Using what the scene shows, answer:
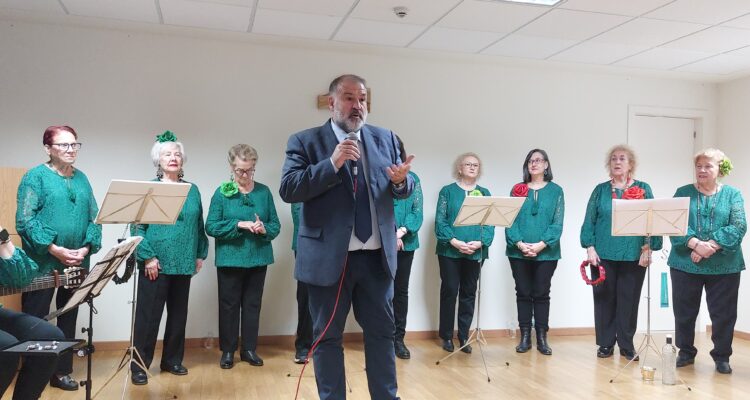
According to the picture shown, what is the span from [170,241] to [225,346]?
910mm

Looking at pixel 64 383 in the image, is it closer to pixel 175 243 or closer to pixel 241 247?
pixel 175 243

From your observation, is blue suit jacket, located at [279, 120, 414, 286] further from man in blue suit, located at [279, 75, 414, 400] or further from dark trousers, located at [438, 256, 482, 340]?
dark trousers, located at [438, 256, 482, 340]

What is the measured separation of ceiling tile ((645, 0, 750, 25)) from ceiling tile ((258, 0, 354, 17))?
2.10 m

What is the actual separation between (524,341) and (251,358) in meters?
2.17

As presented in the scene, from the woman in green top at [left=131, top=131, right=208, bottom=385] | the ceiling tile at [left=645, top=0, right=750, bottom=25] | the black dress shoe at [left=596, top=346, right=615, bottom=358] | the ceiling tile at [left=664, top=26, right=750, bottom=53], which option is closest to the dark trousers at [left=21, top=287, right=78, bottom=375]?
the woman in green top at [left=131, top=131, right=208, bottom=385]

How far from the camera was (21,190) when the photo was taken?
138 inches

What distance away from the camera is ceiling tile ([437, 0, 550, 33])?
4.12 m

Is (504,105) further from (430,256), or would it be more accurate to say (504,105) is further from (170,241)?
(170,241)

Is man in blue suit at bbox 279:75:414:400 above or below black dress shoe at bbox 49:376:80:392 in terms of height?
above

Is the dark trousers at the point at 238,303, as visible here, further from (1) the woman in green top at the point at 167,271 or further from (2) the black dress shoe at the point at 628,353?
(2) the black dress shoe at the point at 628,353

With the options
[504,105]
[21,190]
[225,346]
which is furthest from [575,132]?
[21,190]

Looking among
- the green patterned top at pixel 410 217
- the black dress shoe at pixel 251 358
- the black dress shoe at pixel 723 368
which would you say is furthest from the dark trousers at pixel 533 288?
the black dress shoe at pixel 251 358

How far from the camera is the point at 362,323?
8.07ft

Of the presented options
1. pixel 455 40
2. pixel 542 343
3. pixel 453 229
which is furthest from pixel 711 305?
pixel 455 40
